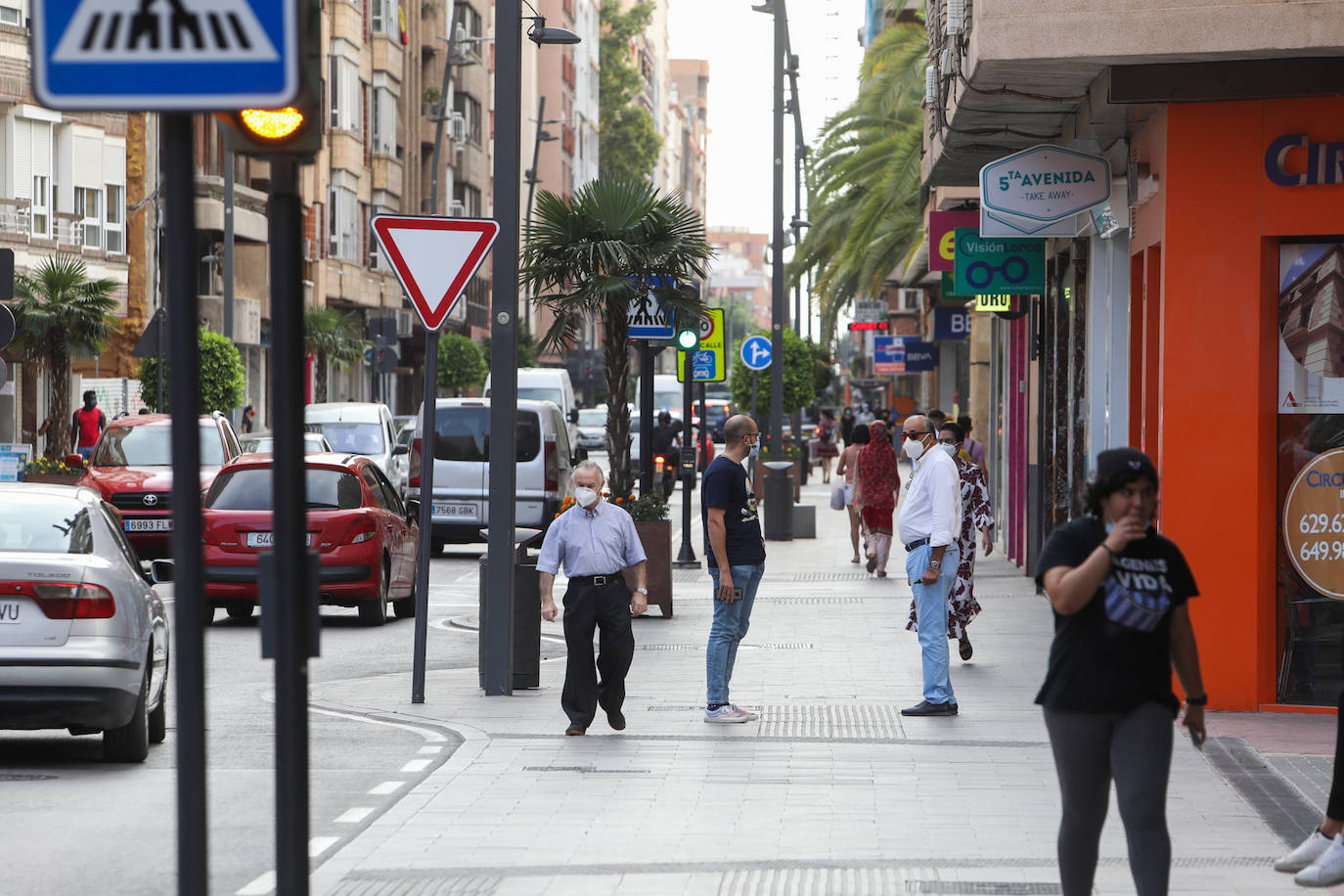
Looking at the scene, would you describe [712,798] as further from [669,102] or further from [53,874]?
[669,102]

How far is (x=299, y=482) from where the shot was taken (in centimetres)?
445

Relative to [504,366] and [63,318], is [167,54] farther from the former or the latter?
[63,318]

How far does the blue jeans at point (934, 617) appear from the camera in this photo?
1255 centimetres

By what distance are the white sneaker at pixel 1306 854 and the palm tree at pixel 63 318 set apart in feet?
93.6

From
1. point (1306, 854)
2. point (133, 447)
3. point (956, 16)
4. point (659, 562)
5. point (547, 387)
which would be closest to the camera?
point (1306, 854)

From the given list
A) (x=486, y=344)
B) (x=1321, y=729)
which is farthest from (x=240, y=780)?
(x=486, y=344)

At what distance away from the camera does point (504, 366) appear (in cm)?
1333

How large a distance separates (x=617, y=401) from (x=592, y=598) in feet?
31.7

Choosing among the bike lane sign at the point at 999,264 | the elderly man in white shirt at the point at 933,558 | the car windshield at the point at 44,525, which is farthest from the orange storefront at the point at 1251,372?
the bike lane sign at the point at 999,264

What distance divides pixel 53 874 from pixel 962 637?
886cm

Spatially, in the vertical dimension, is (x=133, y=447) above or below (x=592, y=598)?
above

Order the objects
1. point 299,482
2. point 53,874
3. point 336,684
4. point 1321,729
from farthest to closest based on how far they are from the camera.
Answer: point 336,684, point 1321,729, point 53,874, point 299,482

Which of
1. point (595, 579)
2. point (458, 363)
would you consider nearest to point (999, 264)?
point (595, 579)

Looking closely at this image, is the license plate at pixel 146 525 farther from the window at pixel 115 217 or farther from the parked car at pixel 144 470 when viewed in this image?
the window at pixel 115 217
